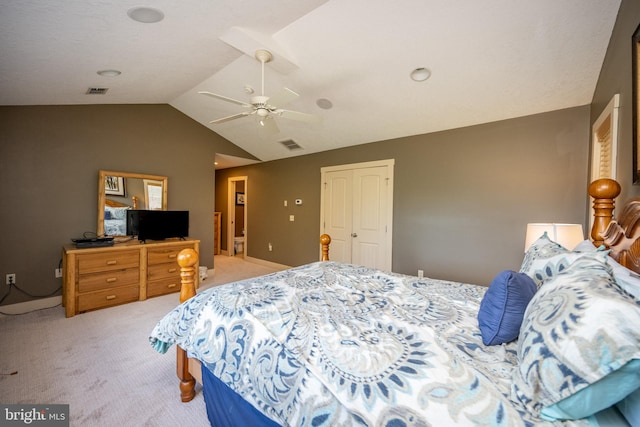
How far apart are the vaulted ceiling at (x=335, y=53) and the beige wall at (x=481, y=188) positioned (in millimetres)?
272

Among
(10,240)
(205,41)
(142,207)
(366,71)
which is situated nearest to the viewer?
(205,41)

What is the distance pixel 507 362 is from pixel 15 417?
2.62 metres

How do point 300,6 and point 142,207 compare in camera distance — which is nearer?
point 300,6

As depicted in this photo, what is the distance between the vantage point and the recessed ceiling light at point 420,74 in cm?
282

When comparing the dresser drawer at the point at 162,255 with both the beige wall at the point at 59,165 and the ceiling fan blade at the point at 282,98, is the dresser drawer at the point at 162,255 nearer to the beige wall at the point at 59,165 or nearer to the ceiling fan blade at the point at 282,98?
the beige wall at the point at 59,165

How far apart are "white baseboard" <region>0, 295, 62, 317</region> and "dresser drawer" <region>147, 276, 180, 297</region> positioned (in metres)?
1.04

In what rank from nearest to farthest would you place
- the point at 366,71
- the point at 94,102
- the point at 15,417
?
the point at 15,417 → the point at 366,71 → the point at 94,102

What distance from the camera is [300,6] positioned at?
7.38 ft

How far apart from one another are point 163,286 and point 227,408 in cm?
311

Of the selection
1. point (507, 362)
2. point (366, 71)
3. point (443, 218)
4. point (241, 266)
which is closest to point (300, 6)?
point (366, 71)

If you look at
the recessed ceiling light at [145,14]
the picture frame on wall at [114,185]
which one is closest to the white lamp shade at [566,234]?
the recessed ceiling light at [145,14]

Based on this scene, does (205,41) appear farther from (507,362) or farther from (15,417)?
(507,362)

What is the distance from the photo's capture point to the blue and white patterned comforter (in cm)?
85

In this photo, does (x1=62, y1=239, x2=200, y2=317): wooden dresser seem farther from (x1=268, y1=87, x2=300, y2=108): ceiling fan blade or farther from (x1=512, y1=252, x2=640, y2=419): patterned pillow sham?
(x1=512, y1=252, x2=640, y2=419): patterned pillow sham
